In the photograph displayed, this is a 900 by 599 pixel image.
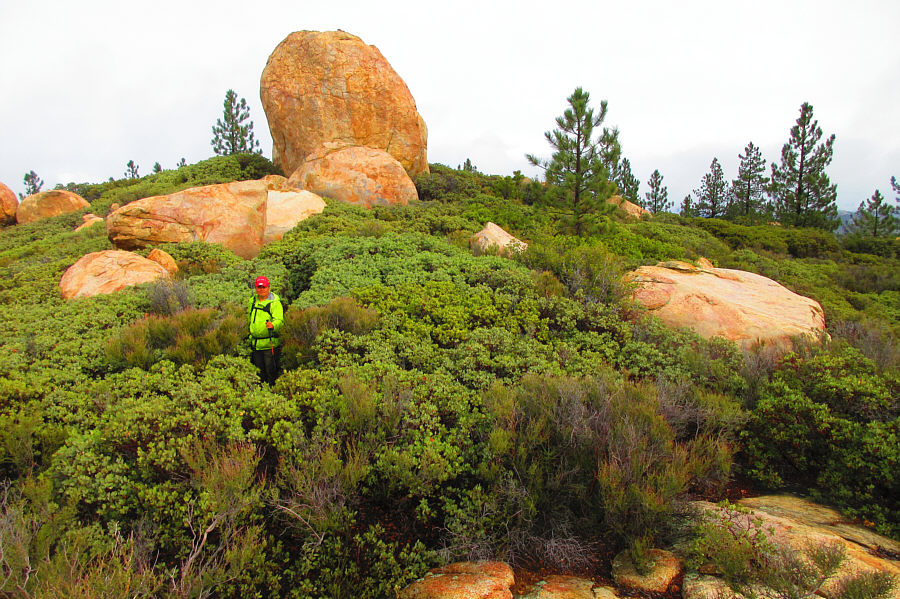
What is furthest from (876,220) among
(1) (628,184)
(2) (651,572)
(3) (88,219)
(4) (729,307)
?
(3) (88,219)

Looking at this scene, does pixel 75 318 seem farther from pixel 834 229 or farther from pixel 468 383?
pixel 834 229

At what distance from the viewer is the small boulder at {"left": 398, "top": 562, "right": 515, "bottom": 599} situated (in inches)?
103

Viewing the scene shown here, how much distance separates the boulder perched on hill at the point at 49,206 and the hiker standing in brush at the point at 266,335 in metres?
22.7

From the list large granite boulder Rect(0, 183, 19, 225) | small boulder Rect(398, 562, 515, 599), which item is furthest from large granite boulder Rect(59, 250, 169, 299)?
large granite boulder Rect(0, 183, 19, 225)

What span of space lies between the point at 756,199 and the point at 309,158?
108 ft

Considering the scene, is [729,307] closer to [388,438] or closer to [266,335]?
[388,438]

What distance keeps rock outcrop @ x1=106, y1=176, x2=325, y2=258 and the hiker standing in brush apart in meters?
5.96

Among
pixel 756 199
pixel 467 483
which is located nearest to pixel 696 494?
pixel 467 483

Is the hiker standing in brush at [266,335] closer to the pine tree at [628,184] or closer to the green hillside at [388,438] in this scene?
the green hillside at [388,438]

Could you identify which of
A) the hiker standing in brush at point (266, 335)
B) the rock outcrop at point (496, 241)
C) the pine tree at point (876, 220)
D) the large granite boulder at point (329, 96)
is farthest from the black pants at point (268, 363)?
the pine tree at point (876, 220)

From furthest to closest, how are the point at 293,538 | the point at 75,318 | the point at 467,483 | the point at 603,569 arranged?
the point at 75,318 < the point at 467,483 < the point at 293,538 < the point at 603,569

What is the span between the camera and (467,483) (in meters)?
3.41

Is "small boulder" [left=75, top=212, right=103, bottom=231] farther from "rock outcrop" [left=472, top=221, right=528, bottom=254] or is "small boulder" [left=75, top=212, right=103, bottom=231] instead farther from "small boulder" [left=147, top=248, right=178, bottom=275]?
"rock outcrop" [left=472, top=221, right=528, bottom=254]

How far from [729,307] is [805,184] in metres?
25.7
